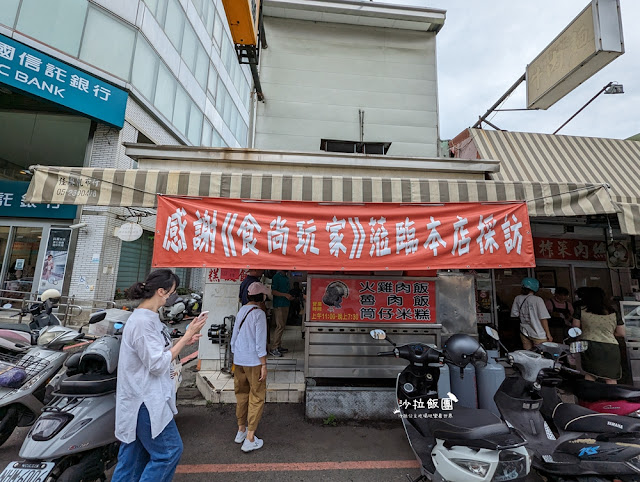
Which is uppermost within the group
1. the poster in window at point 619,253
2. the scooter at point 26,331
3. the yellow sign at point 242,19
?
the yellow sign at point 242,19

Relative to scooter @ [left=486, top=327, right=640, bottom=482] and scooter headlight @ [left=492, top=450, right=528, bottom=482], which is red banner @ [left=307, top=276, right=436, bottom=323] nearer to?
scooter @ [left=486, top=327, right=640, bottom=482]

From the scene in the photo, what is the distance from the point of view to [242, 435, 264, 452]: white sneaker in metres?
3.57

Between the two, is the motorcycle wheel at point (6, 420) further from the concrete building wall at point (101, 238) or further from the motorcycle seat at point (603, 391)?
the concrete building wall at point (101, 238)

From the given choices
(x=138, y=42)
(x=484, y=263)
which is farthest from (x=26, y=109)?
(x=484, y=263)

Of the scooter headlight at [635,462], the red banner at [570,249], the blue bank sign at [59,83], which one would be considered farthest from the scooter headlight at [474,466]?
the blue bank sign at [59,83]

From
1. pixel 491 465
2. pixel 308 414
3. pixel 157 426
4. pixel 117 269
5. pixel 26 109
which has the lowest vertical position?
pixel 308 414

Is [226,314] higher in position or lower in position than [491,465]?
higher

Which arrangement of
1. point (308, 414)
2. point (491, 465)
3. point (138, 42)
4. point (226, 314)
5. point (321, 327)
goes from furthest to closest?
1. point (138, 42)
2. point (226, 314)
3. point (321, 327)
4. point (308, 414)
5. point (491, 465)

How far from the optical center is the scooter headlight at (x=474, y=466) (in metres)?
2.49

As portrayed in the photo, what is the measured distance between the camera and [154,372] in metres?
2.33

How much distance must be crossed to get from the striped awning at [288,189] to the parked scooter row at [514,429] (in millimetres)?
1986

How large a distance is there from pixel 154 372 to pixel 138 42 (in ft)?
48.3

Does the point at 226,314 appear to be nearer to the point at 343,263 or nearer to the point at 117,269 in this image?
the point at 343,263

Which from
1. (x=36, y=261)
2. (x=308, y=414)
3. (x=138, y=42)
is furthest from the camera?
(x=138, y=42)
